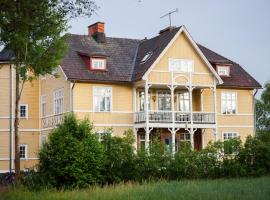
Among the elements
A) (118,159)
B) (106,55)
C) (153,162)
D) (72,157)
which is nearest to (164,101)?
(106,55)

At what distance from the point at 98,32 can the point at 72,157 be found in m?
20.3

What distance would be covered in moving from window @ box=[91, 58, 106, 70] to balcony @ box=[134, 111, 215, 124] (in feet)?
13.5

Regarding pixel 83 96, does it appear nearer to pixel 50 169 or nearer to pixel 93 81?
A: pixel 93 81

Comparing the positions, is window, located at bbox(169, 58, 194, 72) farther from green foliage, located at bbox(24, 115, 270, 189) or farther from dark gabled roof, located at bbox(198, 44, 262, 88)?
green foliage, located at bbox(24, 115, 270, 189)

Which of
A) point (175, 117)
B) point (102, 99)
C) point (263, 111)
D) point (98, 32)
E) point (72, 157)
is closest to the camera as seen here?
point (72, 157)

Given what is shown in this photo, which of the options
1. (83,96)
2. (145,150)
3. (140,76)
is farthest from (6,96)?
(145,150)

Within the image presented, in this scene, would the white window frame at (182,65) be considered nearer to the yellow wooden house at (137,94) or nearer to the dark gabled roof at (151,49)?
the yellow wooden house at (137,94)

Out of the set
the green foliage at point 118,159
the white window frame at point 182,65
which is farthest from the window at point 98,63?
the green foliage at point 118,159

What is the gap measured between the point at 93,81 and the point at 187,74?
6.91 metres

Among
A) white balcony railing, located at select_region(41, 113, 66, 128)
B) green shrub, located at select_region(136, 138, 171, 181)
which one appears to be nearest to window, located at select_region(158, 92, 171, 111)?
white balcony railing, located at select_region(41, 113, 66, 128)

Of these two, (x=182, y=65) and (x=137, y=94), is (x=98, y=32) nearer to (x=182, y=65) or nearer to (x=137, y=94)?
(x=137, y=94)

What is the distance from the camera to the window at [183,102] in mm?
42344

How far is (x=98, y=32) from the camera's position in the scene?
141 ft

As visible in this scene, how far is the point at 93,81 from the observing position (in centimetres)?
3841
